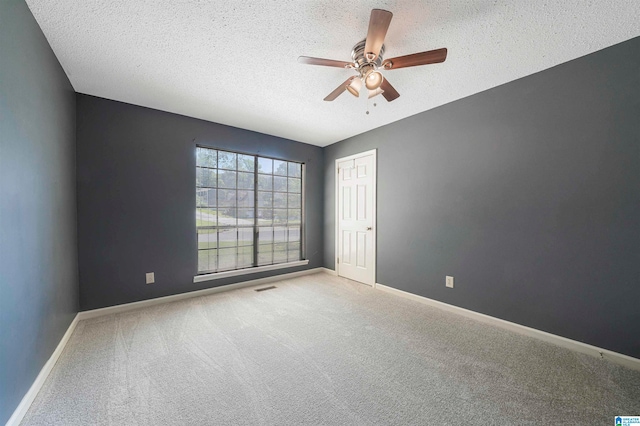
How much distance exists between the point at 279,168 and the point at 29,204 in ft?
9.88

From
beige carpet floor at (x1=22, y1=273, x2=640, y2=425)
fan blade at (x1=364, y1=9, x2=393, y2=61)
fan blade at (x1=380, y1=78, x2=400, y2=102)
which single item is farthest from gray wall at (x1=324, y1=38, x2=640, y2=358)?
fan blade at (x1=364, y1=9, x2=393, y2=61)

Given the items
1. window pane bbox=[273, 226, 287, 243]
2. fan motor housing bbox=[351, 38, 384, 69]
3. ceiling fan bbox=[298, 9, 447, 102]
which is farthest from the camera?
window pane bbox=[273, 226, 287, 243]

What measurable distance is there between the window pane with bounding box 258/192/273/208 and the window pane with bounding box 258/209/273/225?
0.10 m

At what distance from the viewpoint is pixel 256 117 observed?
3264mm

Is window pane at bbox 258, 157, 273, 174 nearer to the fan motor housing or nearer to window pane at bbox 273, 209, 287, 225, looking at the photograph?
window pane at bbox 273, 209, 287, 225

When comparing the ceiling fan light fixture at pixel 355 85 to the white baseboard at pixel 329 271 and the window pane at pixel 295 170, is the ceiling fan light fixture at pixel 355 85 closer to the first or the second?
the window pane at pixel 295 170

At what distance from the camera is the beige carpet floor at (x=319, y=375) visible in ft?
4.53

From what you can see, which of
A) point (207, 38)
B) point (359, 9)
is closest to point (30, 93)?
point (207, 38)

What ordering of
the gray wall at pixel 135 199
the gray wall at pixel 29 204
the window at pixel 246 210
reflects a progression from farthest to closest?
the window at pixel 246 210, the gray wall at pixel 135 199, the gray wall at pixel 29 204

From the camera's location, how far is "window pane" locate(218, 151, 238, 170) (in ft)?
11.7

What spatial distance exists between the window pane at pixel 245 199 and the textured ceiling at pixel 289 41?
143cm

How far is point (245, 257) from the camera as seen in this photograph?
382 centimetres

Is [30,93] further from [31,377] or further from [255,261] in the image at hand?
[255,261]

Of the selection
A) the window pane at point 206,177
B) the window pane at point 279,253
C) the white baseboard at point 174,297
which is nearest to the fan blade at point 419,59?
the window pane at point 206,177
